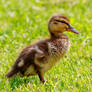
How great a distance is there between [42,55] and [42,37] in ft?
7.12

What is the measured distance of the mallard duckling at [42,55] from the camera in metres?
4.22

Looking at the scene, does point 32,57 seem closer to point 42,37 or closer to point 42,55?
point 42,55

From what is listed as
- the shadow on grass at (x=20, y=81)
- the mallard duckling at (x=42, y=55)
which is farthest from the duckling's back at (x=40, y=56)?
the shadow on grass at (x=20, y=81)

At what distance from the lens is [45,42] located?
4.31m

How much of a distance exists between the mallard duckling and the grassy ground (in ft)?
0.54

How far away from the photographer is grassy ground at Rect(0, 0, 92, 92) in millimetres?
4215

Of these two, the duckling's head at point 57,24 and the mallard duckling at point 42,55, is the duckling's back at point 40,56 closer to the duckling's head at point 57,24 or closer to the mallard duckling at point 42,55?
the mallard duckling at point 42,55

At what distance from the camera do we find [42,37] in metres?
6.35

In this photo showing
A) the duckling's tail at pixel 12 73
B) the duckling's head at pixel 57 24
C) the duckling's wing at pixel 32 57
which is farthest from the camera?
the duckling's head at pixel 57 24

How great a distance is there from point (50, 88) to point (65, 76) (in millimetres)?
536

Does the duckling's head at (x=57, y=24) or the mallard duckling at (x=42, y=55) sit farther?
the duckling's head at (x=57, y=24)

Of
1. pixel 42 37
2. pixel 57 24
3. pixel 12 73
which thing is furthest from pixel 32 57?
pixel 42 37

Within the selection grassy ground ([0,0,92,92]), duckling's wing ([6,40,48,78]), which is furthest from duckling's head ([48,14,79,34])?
grassy ground ([0,0,92,92])

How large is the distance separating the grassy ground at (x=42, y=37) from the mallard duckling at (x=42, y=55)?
0.54 feet
